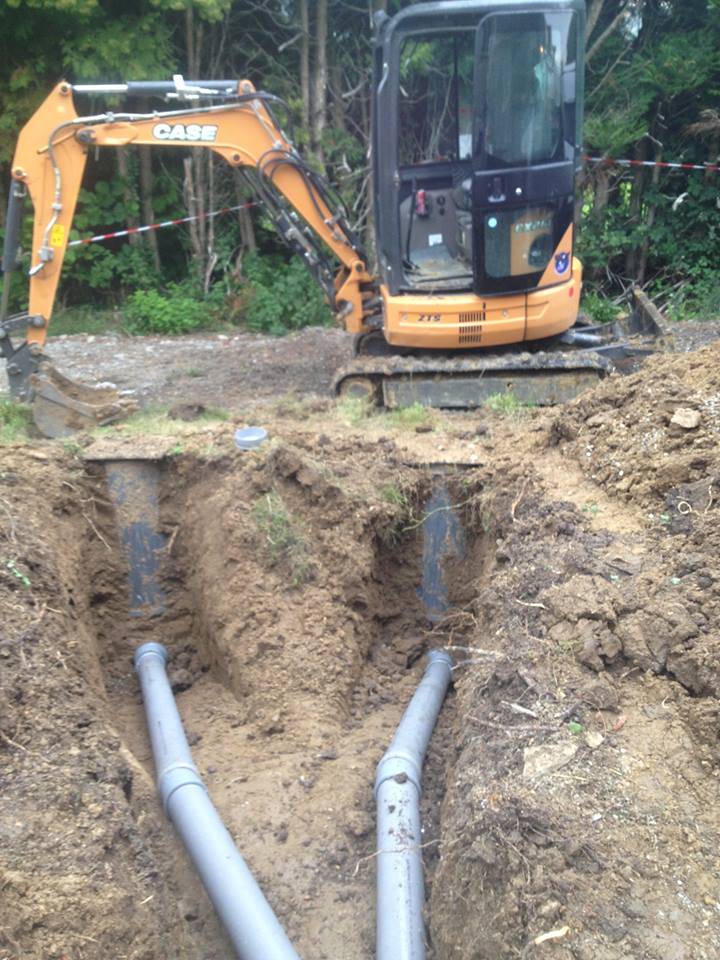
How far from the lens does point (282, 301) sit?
454 inches

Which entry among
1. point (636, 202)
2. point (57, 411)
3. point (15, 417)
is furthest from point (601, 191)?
point (15, 417)

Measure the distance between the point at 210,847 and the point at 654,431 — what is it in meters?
3.09

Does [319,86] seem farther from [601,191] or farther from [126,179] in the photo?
[601,191]

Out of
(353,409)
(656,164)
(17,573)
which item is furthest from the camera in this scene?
(656,164)

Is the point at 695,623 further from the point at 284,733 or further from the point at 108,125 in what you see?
the point at 108,125

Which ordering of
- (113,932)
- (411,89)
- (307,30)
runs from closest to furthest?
(113,932) → (411,89) → (307,30)

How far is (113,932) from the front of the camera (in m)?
3.21

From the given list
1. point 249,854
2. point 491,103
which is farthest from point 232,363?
point 249,854

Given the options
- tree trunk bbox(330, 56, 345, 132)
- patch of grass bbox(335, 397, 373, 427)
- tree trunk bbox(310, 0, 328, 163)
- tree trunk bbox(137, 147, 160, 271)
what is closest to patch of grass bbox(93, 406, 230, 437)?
patch of grass bbox(335, 397, 373, 427)

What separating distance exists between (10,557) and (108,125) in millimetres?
3867

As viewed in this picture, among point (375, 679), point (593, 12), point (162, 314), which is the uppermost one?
point (593, 12)

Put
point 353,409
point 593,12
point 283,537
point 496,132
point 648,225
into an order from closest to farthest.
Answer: point 283,537 → point 496,132 → point 353,409 → point 593,12 → point 648,225

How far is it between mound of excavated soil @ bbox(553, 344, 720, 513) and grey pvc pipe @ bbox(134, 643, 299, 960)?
2.60m

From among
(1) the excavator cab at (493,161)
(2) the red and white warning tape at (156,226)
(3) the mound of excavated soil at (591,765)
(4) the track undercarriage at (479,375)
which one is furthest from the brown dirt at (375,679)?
(2) the red and white warning tape at (156,226)
